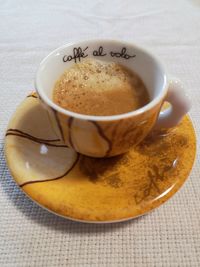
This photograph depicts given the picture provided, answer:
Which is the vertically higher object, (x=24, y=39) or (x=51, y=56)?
(x=51, y=56)

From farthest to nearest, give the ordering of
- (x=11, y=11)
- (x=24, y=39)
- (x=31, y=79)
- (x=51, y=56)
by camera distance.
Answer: (x=11, y=11) → (x=24, y=39) → (x=31, y=79) → (x=51, y=56)

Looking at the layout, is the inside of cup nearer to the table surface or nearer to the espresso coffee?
the espresso coffee

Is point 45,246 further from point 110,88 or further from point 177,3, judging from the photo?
point 177,3

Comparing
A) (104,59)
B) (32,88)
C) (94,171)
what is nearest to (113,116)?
(94,171)

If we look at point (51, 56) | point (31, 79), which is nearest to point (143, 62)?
point (51, 56)

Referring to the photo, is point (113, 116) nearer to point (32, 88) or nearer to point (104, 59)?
point (104, 59)

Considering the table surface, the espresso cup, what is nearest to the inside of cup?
the espresso cup
